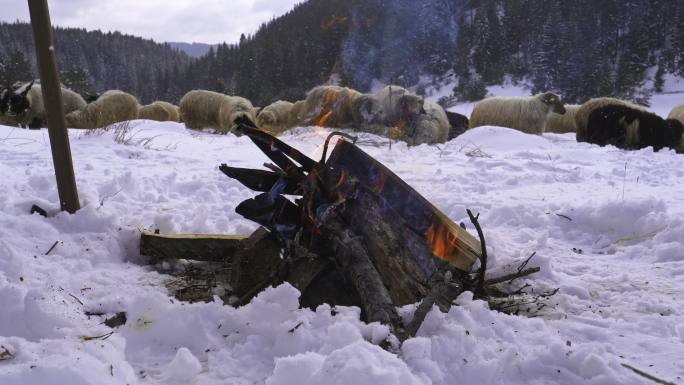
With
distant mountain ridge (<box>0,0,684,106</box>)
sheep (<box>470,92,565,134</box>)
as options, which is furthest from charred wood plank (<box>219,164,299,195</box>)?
distant mountain ridge (<box>0,0,684,106</box>)

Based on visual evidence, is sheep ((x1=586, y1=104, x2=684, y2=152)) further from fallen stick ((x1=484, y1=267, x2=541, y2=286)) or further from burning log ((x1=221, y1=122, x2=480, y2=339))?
burning log ((x1=221, y1=122, x2=480, y2=339))

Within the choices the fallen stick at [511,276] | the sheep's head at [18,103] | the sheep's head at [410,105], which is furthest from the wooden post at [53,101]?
the sheep's head at [410,105]

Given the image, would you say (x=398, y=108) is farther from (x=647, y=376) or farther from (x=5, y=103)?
(x=647, y=376)

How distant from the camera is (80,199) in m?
3.75

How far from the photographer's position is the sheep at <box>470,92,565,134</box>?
16672 millimetres

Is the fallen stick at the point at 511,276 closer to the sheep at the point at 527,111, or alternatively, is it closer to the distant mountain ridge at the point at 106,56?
the sheep at the point at 527,111

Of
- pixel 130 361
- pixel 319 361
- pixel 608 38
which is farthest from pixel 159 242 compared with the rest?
pixel 608 38

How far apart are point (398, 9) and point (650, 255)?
56645 millimetres

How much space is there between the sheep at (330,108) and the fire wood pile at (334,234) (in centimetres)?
1235

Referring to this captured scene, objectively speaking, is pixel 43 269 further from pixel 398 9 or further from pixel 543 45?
pixel 543 45

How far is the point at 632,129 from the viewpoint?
553 inches

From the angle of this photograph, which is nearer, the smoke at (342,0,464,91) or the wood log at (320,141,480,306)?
the wood log at (320,141,480,306)

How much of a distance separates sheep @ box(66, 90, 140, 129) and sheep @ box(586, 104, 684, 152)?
15.5 meters

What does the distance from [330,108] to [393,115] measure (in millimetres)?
2658
